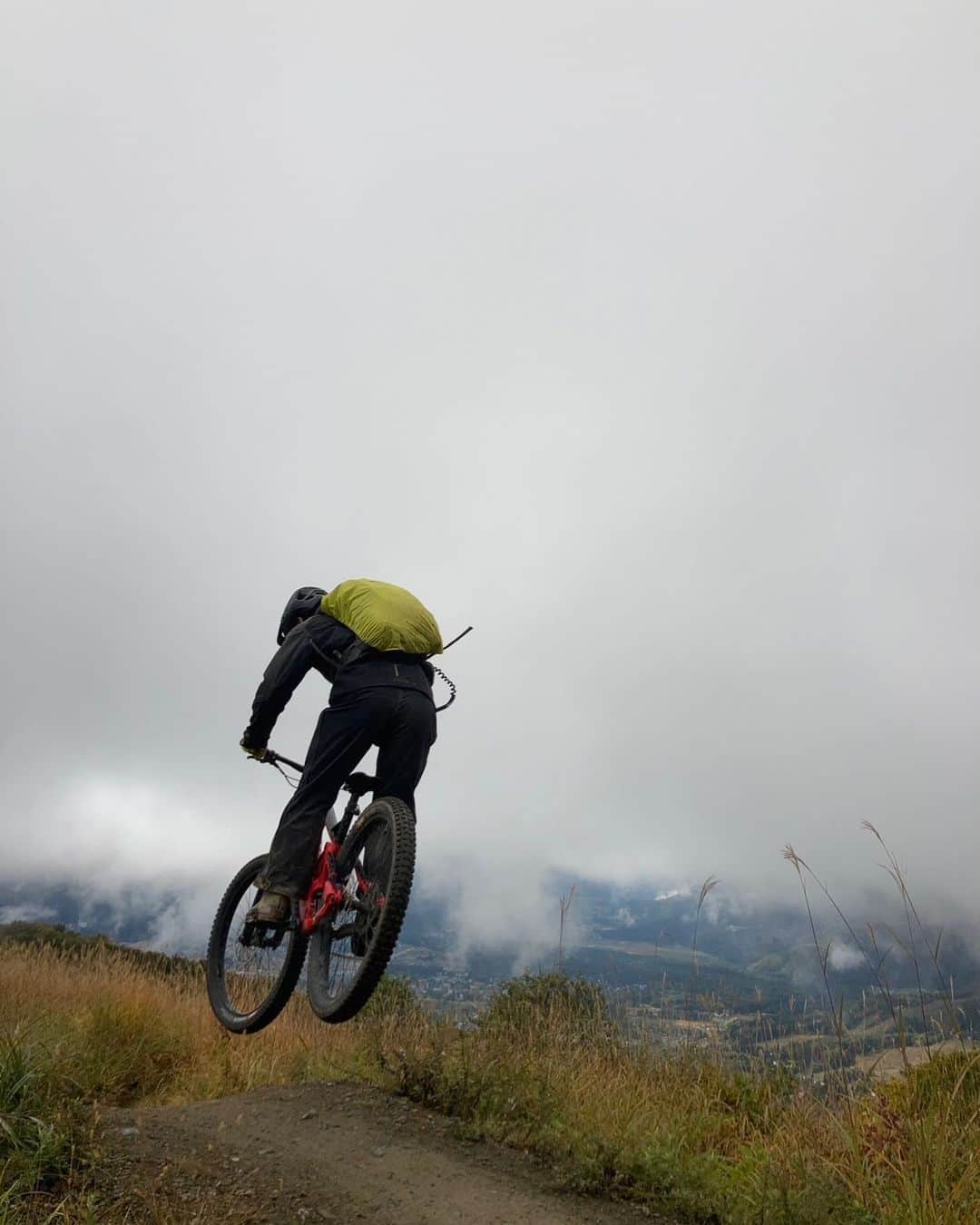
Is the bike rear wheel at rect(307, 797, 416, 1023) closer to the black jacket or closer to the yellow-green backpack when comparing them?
the black jacket

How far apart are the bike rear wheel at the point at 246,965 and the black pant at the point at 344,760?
0.45m

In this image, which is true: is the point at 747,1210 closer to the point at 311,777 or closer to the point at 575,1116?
the point at 575,1116

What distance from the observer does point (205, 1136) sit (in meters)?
4.60

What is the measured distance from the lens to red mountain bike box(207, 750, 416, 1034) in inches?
198

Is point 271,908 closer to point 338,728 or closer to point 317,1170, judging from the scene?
point 338,728

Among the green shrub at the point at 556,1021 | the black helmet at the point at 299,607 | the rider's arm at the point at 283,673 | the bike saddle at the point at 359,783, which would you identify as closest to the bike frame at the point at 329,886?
the bike saddle at the point at 359,783

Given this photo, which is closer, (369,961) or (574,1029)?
(369,961)

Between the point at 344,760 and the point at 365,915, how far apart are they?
99 centimetres

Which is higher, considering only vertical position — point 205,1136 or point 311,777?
point 311,777

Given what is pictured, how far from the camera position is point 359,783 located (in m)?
5.98

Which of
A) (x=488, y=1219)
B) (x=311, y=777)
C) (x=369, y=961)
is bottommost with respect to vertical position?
(x=488, y=1219)

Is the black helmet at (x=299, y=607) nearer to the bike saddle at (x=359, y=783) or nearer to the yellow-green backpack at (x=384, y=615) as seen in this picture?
the yellow-green backpack at (x=384, y=615)

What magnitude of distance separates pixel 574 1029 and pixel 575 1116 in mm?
2659

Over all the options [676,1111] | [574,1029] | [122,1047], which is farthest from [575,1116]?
[122,1047]
